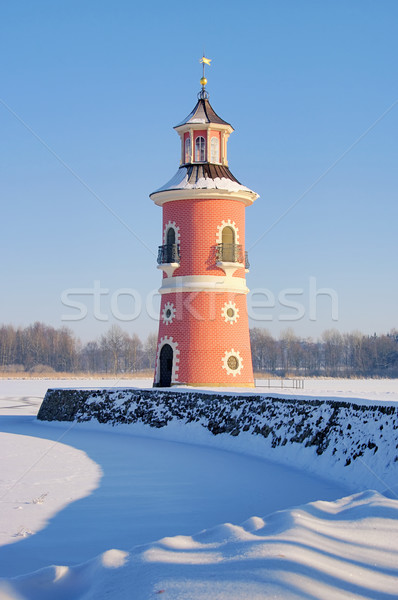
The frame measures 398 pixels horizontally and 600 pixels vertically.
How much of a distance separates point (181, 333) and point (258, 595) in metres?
20.1

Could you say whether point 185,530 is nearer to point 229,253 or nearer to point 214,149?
point 229,253

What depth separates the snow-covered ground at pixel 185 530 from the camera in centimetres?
507

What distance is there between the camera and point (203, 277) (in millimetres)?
24766

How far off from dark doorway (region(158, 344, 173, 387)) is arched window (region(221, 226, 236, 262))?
12.1 ft

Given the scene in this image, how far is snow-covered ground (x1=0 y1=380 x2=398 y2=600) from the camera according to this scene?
5075 millimetres

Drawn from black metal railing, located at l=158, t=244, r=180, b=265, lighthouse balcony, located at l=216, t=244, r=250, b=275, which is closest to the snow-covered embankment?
black metal railing, located at l=158, t=244, r=180, b=265

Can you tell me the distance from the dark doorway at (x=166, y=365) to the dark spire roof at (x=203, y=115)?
26.3 ft

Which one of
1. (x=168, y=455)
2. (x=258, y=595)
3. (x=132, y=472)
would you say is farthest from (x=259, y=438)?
(x=258, y=595)

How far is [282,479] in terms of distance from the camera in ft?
38.5

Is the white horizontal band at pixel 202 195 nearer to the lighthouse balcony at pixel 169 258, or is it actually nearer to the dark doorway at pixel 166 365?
the lighthouse balcony at pixel 169 258

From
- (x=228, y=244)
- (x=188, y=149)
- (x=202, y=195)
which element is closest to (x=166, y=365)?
(x=228, y=244)

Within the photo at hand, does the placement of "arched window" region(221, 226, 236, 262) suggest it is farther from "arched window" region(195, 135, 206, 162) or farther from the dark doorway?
the dark doorway

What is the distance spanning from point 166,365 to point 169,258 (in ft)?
12.2

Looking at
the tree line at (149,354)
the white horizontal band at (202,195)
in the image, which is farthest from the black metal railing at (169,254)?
the tree line at (149,354)
